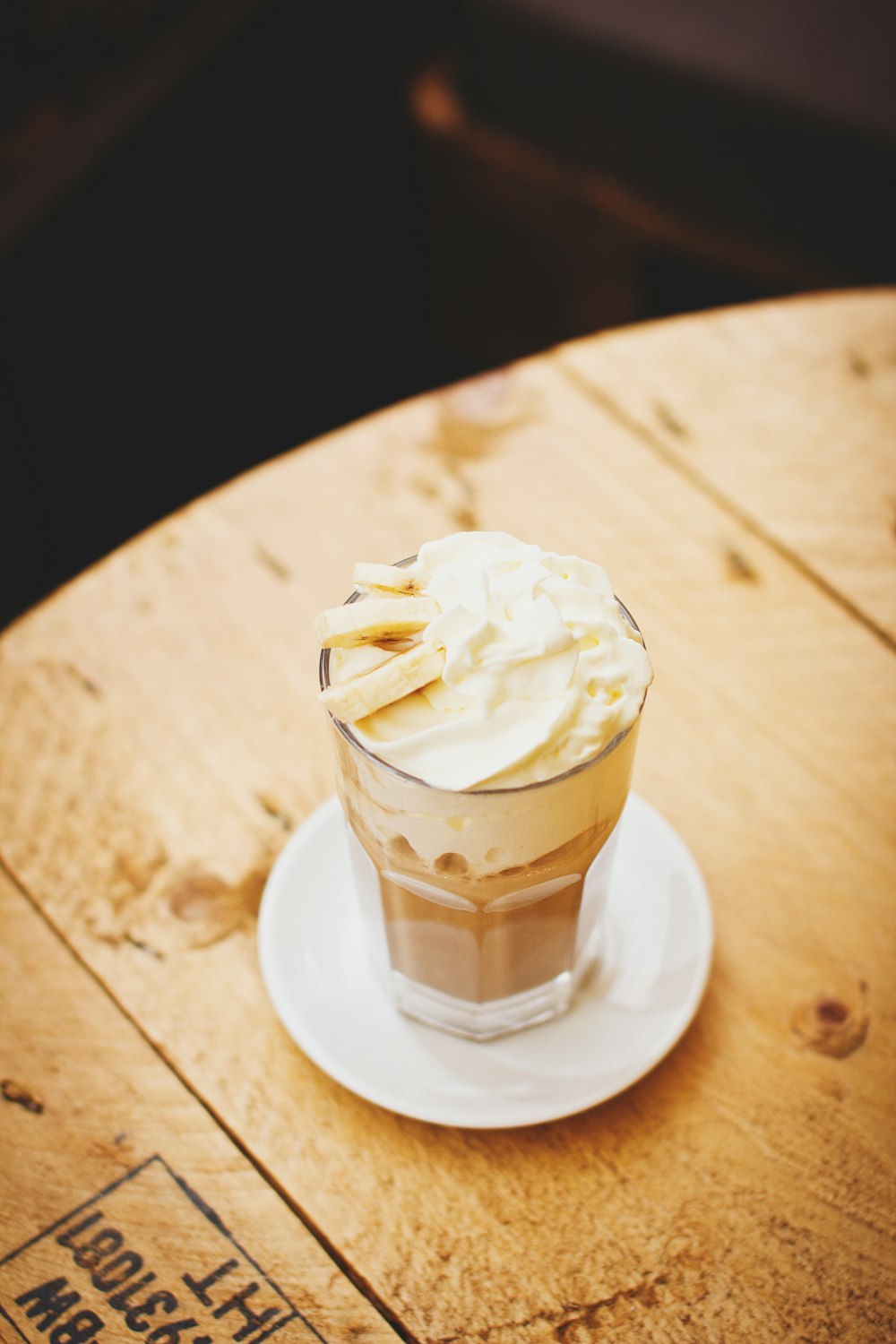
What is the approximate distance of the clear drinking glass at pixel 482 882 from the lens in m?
0.54

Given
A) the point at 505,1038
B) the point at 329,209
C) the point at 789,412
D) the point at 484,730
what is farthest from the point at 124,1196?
the point at 329,209

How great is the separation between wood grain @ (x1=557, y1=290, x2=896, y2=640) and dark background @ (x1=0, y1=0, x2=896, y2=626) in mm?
776

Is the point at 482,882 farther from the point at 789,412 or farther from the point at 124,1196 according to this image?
the point at 789,412

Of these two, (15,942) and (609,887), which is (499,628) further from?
(15,942)

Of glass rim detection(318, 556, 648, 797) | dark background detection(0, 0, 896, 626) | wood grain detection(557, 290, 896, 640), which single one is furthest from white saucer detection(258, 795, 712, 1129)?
dark background detection(0, 0, 896, 626)

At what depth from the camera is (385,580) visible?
591 millimetres

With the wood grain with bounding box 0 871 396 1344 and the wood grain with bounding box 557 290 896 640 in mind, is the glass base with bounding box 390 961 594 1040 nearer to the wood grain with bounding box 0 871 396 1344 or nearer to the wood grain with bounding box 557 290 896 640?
the wood grain with bounding box 0 871 396 1344

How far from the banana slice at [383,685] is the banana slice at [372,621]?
0.02m

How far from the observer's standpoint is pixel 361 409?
2365 mm

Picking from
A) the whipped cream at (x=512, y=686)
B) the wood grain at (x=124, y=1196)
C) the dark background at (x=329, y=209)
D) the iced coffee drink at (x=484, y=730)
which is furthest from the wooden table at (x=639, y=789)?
the dark background at (x=329, y=209)

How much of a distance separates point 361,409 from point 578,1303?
6.65 feet

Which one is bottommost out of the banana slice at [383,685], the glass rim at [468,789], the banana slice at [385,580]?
the glass rim at [468,789]

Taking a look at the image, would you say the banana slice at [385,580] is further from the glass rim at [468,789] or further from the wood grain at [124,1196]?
the wood grain at [124,1196]

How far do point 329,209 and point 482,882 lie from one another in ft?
6.65
